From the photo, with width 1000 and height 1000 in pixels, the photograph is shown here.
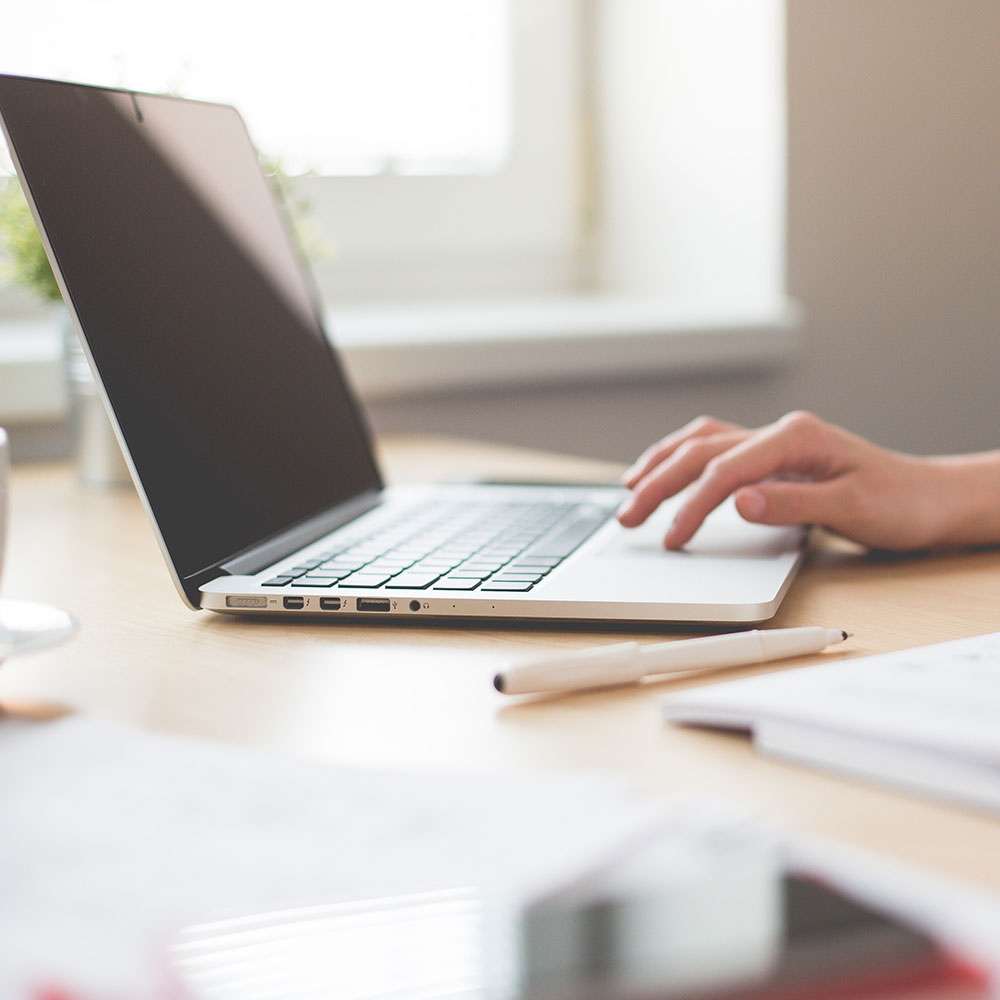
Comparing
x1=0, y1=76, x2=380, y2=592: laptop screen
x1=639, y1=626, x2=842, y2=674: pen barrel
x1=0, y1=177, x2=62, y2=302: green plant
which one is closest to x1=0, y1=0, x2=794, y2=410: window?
x1=0, y1=177, x2=62, y2=302: green plant

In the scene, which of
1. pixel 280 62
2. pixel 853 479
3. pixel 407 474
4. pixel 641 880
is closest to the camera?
pixel 641 880

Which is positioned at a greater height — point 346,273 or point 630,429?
point 346,273

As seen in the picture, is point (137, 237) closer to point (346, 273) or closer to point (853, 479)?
point (853, 479)

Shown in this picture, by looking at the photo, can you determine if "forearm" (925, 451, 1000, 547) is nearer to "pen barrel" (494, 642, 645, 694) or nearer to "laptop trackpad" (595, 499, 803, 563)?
"laptop trackpad" (595, 499, 803, 563)

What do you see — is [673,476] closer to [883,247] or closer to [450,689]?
[450,689]

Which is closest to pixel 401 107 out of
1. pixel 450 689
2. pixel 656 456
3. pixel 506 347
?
pixel 506 347

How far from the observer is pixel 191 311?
2.43 ft

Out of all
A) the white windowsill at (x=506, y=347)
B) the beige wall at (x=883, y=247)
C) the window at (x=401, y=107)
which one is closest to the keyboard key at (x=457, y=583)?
the white windowsill at (x=506, y=347)

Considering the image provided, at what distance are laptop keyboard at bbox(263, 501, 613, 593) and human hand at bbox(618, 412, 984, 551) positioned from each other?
57 mm

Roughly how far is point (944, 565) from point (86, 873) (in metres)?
0.57

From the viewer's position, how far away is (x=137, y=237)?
709 millimetres

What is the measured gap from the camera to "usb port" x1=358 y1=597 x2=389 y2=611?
62 cm

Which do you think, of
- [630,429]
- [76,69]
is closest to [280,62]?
[76,69]

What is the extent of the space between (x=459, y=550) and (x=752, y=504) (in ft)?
0.54
